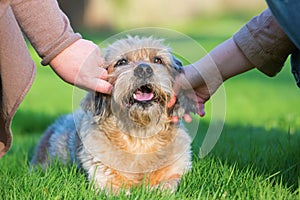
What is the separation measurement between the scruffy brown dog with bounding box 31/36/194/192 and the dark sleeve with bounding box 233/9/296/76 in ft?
1.57

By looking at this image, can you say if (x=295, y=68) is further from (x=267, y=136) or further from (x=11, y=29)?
(x=267, y=136)

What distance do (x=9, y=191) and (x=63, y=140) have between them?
1430mm

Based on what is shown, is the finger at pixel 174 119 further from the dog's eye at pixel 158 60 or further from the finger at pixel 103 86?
the finger at pixel 103 86

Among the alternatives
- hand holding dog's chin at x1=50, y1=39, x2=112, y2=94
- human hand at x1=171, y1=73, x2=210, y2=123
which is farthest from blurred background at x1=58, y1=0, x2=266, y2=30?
hand holding dog's chin at x1=50, y1=39, x2=112, y2=94

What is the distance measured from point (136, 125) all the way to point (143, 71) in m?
0.49

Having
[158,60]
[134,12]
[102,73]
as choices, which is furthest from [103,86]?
[134,12]

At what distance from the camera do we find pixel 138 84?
3703 mm

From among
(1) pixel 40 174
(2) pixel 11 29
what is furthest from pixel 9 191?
(2) pixel 11 29

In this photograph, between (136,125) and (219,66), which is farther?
(136,125)

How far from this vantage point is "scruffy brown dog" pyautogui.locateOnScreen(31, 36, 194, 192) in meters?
3.77

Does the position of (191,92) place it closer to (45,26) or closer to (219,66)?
(219,66)

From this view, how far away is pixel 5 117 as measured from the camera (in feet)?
10.4

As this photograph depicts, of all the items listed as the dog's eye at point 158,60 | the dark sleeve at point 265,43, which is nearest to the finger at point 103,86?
the dog's eye at point 158,60

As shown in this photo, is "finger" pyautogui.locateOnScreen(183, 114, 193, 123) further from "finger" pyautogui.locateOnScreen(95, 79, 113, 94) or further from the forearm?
"finger" pyautogui.locateOnScreen(95, 79, 113, 94)
